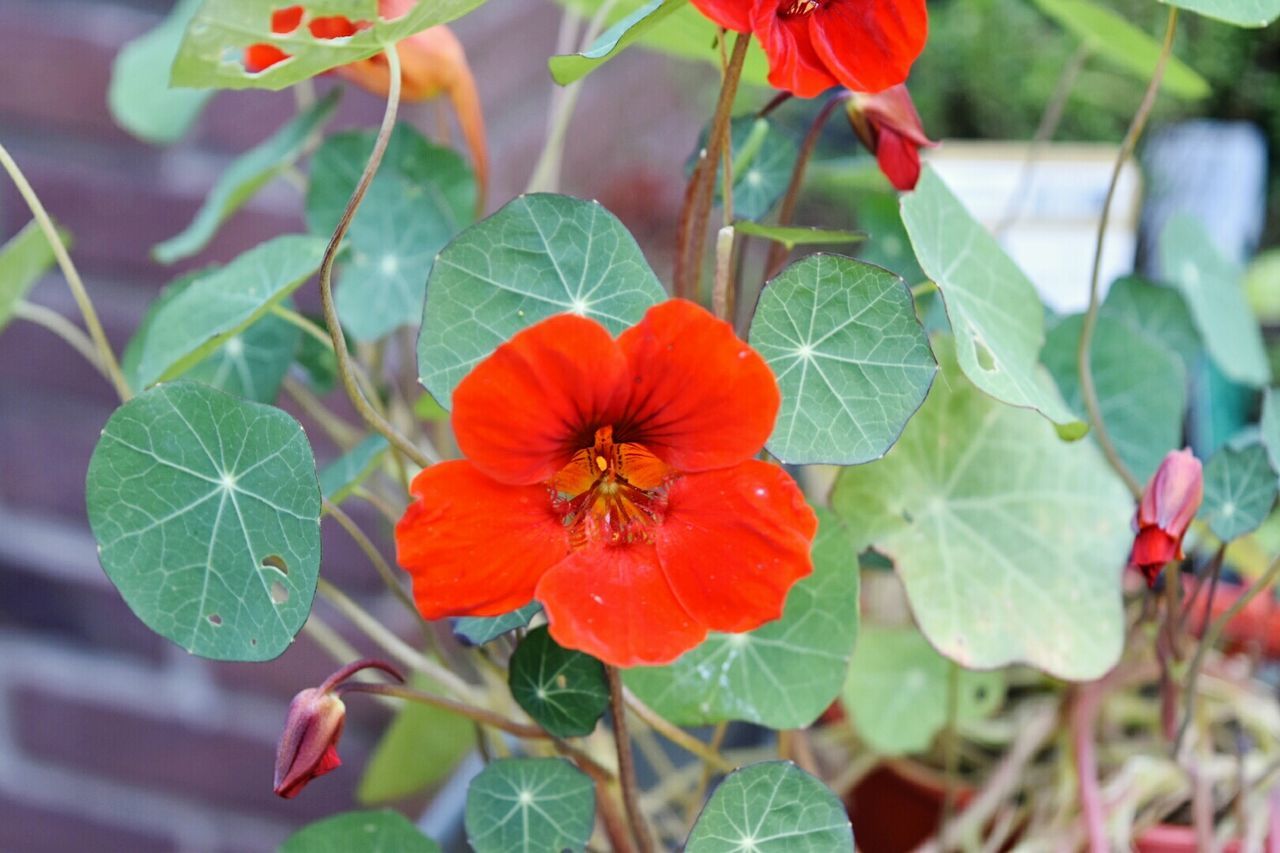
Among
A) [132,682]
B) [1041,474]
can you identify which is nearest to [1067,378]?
[1041,474]

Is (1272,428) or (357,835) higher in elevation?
(1272,428)

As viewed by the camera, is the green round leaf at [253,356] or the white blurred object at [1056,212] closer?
the green round leaf at [253,356]

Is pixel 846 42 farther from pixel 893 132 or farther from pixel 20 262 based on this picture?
pixel 20 262

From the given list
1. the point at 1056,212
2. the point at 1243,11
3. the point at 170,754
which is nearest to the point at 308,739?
the point at 1243,11

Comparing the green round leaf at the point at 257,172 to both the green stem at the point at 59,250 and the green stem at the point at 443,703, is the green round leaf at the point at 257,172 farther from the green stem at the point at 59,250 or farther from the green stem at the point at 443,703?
the green stem at the point at 443,703

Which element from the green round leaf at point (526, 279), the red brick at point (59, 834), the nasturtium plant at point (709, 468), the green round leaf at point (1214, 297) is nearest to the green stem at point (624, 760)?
the nasturtium plant at point (709, 468)

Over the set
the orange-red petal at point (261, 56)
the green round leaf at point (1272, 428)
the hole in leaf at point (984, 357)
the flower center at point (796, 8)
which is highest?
the flower center at point (796, 8)
